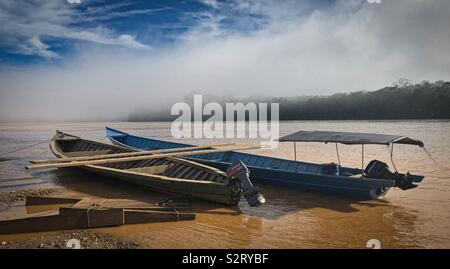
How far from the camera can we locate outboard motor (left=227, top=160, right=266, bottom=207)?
7914 mm

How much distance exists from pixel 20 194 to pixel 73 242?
5230 millimetres

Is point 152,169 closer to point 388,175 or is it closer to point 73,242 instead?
point 73,242

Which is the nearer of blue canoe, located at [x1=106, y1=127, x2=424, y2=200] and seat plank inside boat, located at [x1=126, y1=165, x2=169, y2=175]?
blue canoe, located at [x1=106, y1=127, x2=424, y2=200]

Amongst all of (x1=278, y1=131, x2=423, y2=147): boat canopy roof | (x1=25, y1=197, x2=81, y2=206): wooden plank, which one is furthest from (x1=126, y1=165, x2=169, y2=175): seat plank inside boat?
(x1=278, y1=131, x2=423, y2=147): boat canopy roof

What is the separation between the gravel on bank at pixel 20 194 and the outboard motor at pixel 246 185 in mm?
6383

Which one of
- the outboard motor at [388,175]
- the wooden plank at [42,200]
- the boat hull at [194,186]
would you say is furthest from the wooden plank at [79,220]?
the outboard motor at [388,175]

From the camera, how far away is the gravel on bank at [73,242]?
241 inches

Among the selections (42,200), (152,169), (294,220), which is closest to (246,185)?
(294,220)

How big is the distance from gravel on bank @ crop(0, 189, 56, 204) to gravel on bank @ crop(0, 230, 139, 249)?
3.78 m

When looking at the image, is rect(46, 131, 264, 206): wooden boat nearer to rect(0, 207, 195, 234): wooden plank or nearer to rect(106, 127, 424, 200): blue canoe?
rect(0, 207, 195, 234): wooden plank

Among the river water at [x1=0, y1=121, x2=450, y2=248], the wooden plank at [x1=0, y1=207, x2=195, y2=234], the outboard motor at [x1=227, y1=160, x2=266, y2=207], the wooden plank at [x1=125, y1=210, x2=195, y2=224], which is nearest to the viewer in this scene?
the river water at [x1=0, y1=121, x2=450, y2=248]

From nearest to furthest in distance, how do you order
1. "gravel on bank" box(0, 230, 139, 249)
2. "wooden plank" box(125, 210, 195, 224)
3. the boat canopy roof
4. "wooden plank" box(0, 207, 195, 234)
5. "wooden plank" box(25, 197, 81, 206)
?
"gravel on bank" box(0, 230, 139, 249) < "wooden plank" box(0, 207, 195, 234) < "wooden plank" box(125, 210, 195, 224) < "wooden plank" box(25, 197, 81, 206) < the boat canopy roof
